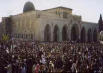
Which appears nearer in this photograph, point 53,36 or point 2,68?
point 2,68

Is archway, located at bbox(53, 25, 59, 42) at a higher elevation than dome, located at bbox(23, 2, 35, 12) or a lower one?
lower

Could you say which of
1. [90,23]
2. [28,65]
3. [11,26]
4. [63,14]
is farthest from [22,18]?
[28,65]

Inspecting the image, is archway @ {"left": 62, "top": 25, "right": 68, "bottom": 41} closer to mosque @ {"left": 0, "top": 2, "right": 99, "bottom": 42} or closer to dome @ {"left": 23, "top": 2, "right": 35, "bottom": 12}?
mosque @ {"left": 0, "top": 2, "right": 99, "bottom": 42}

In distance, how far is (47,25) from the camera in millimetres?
41688

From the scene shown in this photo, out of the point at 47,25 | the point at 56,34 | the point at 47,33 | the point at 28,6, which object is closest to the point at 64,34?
the point at 56,34

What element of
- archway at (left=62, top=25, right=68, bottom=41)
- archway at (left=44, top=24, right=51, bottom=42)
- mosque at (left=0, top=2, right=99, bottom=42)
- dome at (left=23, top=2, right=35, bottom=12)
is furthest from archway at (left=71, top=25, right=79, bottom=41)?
dome at (left=23, top=2, right=35, bottom=12)

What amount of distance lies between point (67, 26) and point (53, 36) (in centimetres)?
420

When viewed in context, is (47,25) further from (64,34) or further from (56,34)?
(64,34)

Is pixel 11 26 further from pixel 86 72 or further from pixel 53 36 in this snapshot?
pixel 86 72

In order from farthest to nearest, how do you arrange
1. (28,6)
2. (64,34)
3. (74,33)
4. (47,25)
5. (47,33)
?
1. (74,33)
2. (28,6)
3. (64,34)
4. (47,33)
5. (47,25)

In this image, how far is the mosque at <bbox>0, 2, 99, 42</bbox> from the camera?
39.7 m

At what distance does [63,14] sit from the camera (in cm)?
4612

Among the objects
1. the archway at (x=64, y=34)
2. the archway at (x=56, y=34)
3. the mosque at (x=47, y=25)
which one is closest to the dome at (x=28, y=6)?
the mosque at (x=47, y=25)

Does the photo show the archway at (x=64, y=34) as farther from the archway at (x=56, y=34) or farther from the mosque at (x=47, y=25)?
the archway at (x=56, y=34)
